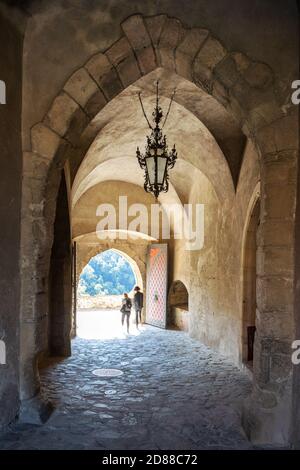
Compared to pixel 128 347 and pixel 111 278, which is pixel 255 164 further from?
pixel 111 278

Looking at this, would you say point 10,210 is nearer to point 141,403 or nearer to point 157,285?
point 141,403

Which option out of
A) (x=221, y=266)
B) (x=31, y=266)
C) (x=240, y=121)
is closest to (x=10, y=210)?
(x=31, y=266)

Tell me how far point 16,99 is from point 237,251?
14.4 ft

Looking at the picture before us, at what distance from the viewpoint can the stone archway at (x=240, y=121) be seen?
3289mm

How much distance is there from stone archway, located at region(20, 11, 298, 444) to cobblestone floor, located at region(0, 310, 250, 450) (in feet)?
1.39

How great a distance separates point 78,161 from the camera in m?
6.74

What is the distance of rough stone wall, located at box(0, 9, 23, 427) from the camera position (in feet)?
10.9

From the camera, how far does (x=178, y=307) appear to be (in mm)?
10898

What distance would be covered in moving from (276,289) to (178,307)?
7.74 metres

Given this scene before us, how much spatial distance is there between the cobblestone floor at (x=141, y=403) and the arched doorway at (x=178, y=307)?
2.66m

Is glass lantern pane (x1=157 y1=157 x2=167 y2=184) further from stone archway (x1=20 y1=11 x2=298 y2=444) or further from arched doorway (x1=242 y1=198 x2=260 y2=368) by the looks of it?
arched doorway (x1=242 y1=198 x2=260 y2=368)

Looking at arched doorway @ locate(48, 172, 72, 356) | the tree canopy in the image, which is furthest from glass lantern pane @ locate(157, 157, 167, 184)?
the tree canopy

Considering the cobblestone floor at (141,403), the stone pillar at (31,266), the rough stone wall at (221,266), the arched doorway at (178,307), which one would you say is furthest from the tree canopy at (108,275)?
the stone pillar at (31,266)
